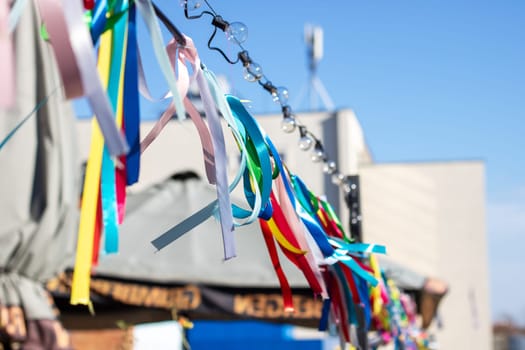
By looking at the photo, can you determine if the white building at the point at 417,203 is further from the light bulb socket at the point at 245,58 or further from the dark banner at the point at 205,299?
the light bulb socket at the point at 245,58

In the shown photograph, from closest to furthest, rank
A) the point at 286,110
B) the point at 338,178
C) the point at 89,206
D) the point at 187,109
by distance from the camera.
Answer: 1. the point at 89,206
2. the point at 187,109
3. the point at 286,110
4. the point at 338,178

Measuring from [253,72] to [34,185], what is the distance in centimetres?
219

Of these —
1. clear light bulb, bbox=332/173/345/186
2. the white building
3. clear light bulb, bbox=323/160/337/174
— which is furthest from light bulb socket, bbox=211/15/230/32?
the white building

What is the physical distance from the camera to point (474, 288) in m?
22.0

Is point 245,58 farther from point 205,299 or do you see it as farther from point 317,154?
point 205,299

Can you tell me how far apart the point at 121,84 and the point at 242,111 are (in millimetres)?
538

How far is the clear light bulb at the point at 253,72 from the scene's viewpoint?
234cm

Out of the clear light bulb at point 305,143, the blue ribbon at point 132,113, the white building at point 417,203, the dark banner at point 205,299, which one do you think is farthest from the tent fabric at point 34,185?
the white building at point 417,203

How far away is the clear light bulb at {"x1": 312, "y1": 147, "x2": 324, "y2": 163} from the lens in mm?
3275

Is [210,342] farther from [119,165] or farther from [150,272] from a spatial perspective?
[119,165]

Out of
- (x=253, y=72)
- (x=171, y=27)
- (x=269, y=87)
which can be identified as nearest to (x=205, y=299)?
(x=269, y=87)

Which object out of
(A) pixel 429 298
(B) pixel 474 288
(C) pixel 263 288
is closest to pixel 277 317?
(C) pixel 263 288

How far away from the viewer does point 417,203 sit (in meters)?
22.9

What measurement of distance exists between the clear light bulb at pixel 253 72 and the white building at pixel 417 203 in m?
17.7
